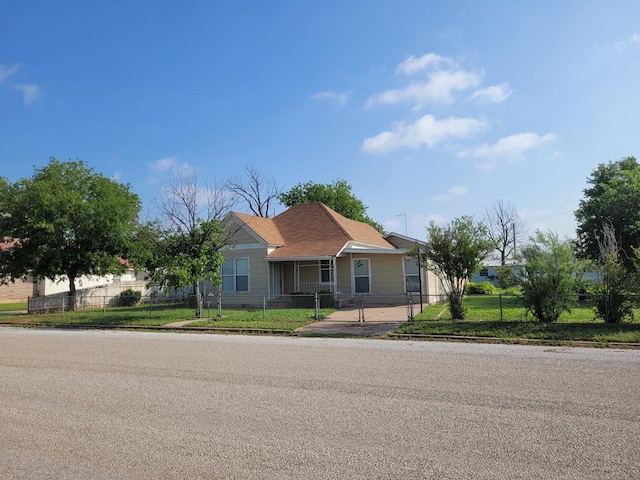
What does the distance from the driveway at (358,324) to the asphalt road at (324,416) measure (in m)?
4.33

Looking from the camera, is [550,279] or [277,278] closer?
[550,279]

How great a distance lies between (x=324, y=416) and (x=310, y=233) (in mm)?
22094

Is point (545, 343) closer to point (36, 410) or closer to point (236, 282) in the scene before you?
point (36, 410)

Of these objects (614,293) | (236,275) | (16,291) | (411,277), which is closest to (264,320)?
(236,275)

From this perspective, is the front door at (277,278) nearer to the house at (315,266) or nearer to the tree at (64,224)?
the house at (315,266)

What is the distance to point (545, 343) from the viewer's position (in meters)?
11.9

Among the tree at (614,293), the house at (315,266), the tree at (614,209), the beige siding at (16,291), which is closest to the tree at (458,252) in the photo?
the tree at (614,293)

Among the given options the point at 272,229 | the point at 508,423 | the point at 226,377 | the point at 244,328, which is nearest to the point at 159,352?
the point at 226,377

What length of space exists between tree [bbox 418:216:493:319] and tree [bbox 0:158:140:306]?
17355 millimetres

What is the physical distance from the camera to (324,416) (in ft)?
18.4

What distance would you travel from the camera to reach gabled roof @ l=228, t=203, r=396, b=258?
25.3 metres

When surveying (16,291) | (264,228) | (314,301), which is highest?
(264,228)

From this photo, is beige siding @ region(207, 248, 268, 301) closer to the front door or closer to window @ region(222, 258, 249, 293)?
window @ region(222, 258, 249, 293)

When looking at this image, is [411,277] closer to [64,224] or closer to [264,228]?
[264,228]
